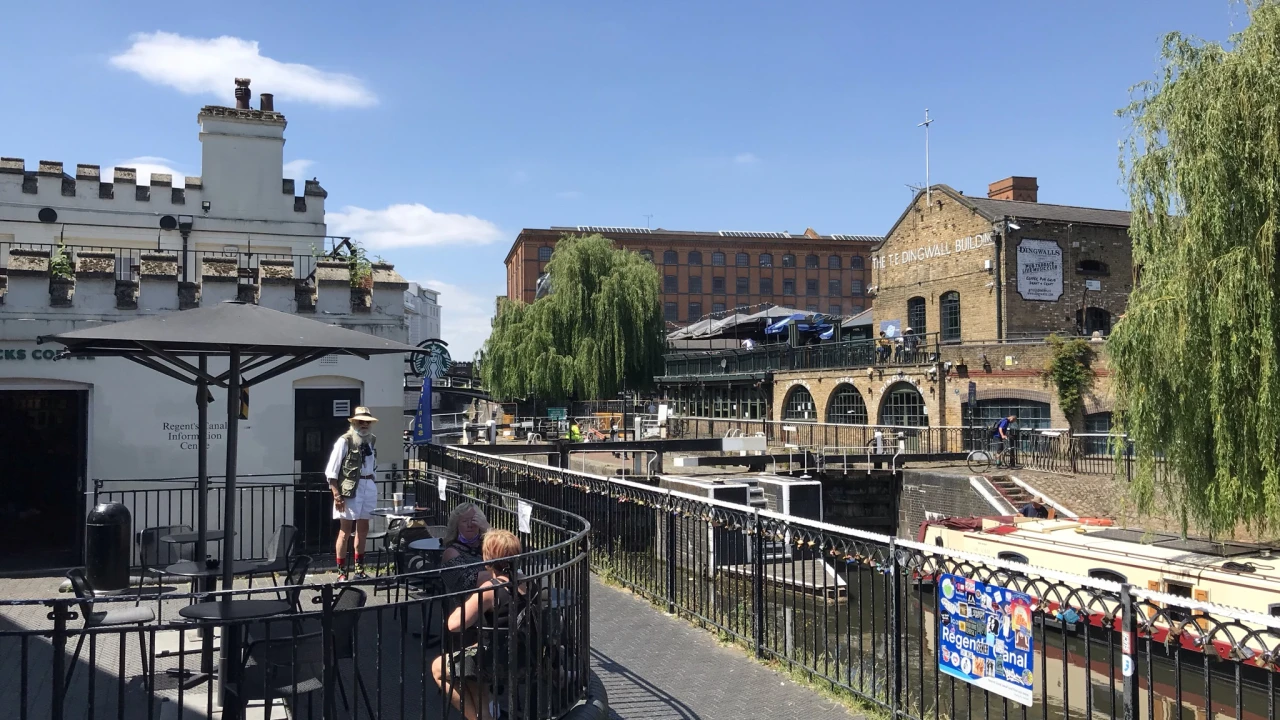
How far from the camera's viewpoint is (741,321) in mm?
48906

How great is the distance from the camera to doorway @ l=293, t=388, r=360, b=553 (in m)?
12.0

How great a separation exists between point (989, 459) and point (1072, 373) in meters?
4.44

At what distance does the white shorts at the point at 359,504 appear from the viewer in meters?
9.72

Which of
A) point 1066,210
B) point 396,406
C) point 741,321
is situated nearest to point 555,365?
point 741,321

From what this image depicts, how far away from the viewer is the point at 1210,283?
11.8m

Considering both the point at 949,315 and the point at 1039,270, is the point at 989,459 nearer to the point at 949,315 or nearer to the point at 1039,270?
the point at 1039,270

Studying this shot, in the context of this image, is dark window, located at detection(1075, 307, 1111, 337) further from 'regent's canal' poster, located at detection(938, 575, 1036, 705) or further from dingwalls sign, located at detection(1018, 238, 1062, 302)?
'regent's canal' poster, located at detection(938, 575, 1036, 705)

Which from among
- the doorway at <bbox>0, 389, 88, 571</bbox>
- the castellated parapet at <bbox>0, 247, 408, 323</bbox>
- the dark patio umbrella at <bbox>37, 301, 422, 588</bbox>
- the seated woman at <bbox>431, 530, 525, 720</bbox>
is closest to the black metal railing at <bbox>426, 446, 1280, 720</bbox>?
the seated woman at <bbox>431, 530, 525, 720</bbox>

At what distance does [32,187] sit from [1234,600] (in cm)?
2264

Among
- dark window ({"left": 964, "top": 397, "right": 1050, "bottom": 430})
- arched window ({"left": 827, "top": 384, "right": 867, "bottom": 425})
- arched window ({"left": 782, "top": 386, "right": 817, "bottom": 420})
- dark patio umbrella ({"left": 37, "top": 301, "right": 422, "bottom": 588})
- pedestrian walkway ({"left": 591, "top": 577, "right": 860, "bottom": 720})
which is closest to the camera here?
dark patio umbrella ({"left": 37, "top": 301, "right": 422, "bottom": 588})

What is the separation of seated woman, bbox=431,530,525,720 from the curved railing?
0.01 m

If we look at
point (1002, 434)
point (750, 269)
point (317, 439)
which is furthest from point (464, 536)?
point (750, 269)

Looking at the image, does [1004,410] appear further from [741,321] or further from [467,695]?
[467,695]

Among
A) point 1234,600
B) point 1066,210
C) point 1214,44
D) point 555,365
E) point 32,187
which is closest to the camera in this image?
point 1234,600
